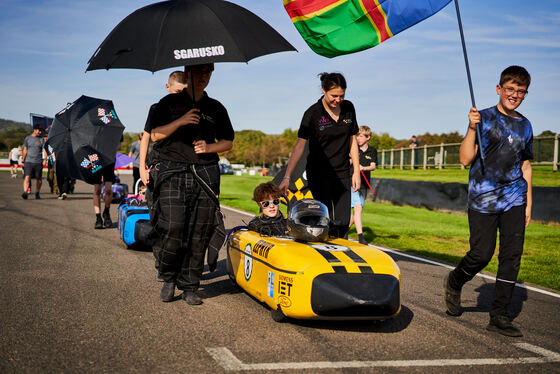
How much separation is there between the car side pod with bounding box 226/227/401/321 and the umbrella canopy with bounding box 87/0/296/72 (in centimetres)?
168

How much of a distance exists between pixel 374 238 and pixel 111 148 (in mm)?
4980

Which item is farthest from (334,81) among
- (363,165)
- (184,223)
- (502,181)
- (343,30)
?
(363,165)

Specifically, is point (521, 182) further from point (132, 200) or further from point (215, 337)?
point (132, 200)

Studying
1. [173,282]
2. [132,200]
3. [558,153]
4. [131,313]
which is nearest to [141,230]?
[132,200]

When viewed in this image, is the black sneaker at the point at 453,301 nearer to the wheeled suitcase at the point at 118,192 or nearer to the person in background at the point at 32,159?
the wheeled suitcase at the point at 118,192

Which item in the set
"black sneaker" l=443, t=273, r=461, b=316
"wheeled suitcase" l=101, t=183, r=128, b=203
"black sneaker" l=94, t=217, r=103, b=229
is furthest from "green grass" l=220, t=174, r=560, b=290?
"black sneaker" l=94, t=217, r=103, b=229

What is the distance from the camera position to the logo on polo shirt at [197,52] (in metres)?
4.33

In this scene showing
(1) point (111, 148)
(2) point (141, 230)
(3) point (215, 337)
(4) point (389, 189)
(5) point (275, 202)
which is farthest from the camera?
(4) point (389, 189)

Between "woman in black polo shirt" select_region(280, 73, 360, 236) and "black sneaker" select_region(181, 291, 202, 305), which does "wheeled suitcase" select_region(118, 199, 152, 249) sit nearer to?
"black sneaker" select_region(181, 291, 202, 305)

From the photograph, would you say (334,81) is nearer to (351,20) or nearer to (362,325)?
(351,20)

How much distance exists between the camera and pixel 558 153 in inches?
793

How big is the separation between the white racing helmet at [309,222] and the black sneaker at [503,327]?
1.53m

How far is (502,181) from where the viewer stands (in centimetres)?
441

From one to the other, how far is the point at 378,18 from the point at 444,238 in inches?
236
